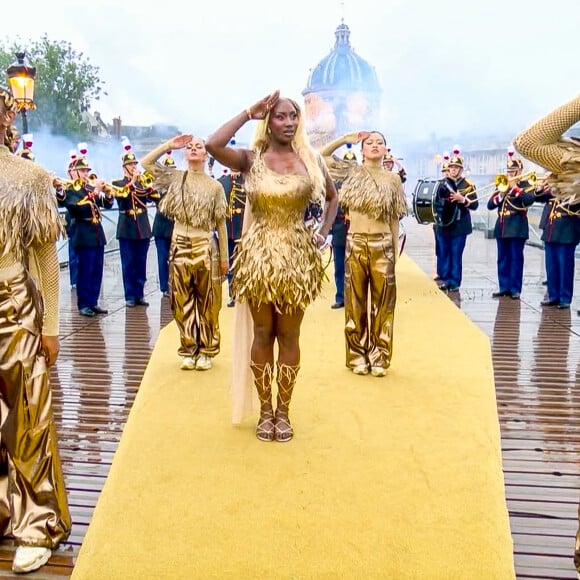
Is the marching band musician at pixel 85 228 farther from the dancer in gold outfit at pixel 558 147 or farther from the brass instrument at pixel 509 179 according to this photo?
the dancer in gold outfit at pixel 558 147

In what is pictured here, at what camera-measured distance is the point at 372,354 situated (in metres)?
5.38

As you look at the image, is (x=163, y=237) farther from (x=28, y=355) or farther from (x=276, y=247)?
(x=28, y=355)

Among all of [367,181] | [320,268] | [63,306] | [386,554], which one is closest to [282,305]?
[320,268]

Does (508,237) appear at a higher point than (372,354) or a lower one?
higher

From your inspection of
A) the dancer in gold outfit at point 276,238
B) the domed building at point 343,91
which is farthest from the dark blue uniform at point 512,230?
the domed building at point 343,91

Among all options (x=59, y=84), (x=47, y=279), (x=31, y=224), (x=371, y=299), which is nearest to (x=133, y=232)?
(x=371, y=299)

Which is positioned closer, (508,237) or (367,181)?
(367,181)

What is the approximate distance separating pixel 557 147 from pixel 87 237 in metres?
7.05

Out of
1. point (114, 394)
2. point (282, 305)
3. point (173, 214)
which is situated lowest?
point (114, 394)

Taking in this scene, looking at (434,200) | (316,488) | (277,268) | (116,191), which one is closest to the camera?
(316,488)

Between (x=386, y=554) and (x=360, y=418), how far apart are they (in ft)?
5.08

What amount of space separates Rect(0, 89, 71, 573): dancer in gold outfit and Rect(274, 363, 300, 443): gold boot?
4.31 ft

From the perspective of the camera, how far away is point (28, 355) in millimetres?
2781

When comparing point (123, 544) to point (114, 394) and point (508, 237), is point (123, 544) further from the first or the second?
point (508, 237)
